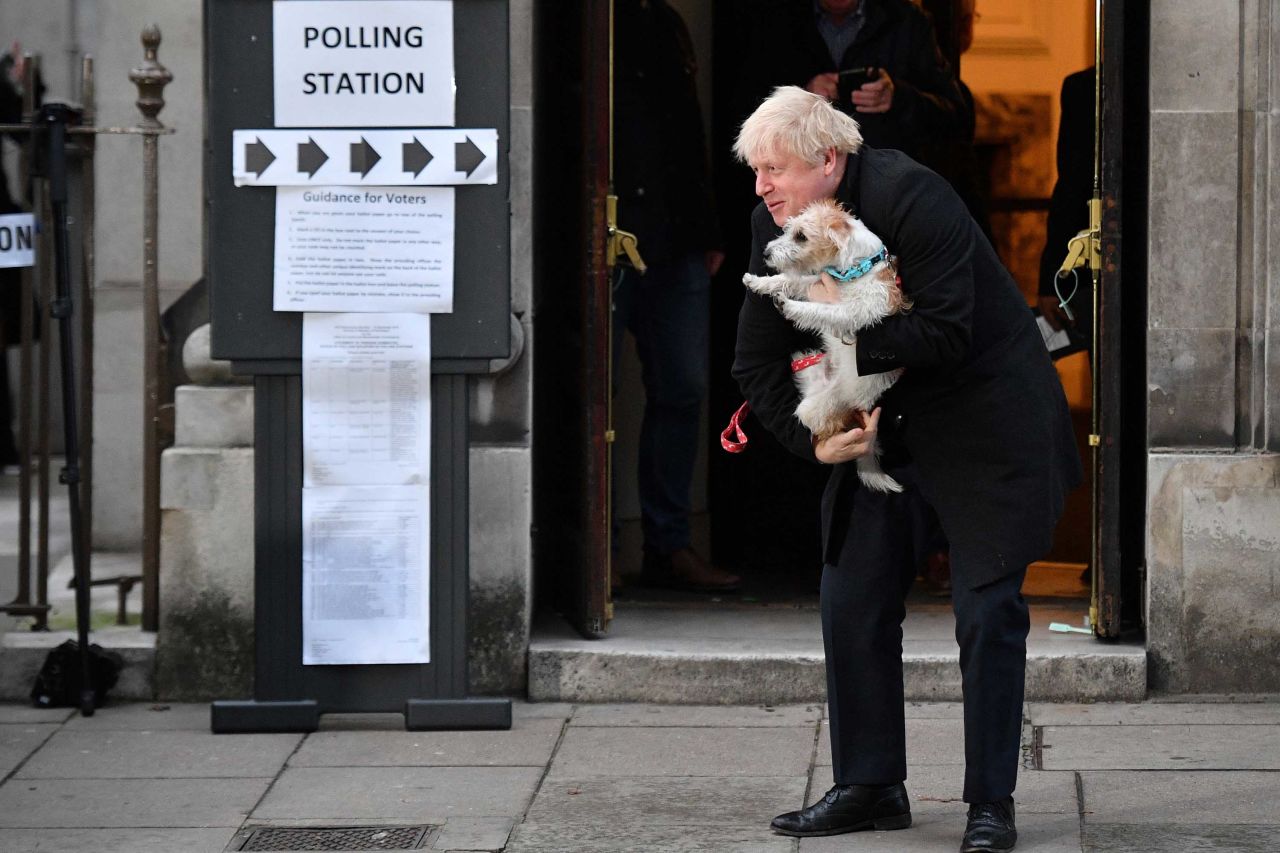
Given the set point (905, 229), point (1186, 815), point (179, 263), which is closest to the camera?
point (905, 229)

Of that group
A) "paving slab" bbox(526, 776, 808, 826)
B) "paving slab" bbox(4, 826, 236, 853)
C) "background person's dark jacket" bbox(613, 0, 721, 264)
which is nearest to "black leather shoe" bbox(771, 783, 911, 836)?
"paving slab" bbox(526, 776, 808, 826)

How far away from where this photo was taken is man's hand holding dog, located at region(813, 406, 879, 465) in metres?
4.50

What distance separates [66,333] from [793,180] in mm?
2722

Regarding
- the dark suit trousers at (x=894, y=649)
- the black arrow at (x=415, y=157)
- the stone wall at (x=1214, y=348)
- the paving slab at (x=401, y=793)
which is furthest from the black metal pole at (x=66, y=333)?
the stone wall at (x=1214, y=348)

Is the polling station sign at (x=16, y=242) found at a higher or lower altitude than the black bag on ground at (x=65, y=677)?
higher

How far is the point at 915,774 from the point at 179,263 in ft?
13.0

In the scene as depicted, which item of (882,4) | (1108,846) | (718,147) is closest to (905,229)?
(1108,846)

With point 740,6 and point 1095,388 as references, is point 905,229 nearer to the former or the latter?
point 1095,388

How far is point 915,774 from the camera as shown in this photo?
212 inches

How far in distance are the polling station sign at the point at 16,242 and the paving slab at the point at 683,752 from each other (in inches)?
88.2

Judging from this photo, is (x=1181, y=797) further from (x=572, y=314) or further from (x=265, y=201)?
(x=265, y=201)

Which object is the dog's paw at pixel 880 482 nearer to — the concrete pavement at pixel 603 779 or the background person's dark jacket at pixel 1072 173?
the concrete pavement at pixel 603 779

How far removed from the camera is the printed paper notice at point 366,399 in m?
5.88

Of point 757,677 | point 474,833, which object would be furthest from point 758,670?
point 474,833
